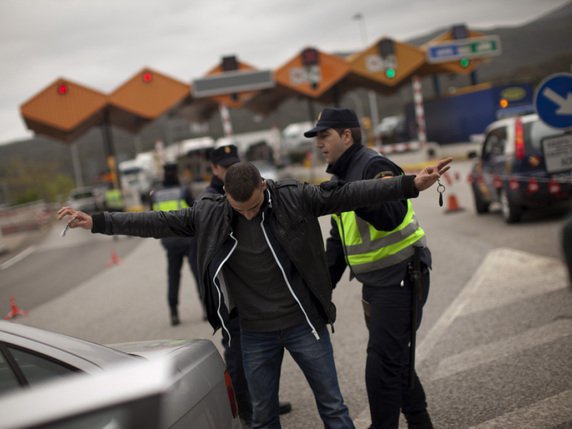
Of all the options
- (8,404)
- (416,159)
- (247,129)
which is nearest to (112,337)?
(8,404)

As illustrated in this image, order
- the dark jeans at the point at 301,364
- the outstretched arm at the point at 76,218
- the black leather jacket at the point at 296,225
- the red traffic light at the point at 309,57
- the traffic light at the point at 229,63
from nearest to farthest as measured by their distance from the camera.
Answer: the black leather jacket at the point at 296,225 < the dark jeans at the point at 301,364 < the outstretched arm at the point at 76,218 < the traffic light at the point at 229,63 < the red traffic light at the point at 309,57

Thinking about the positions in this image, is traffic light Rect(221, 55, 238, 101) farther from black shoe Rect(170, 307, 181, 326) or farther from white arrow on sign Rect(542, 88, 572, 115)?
white arrow on sign Rect(542, 88, 572, 115)

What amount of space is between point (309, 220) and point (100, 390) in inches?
89.1

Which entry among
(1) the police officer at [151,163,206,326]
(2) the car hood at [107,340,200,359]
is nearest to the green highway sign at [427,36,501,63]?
(1) the police officer at [151,163,206,326]

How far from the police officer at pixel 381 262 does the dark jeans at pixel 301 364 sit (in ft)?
0.90

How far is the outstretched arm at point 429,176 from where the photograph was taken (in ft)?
11.2

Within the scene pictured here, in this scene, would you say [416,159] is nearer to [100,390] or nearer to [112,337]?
[112,337]

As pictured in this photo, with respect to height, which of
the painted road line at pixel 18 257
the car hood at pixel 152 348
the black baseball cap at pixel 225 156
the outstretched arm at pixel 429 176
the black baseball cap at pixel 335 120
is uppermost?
the black baseball cap at pixel 335 120

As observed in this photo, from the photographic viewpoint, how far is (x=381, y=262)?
3.95 metres

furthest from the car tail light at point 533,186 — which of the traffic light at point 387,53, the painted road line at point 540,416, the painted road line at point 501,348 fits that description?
the traffic light at point 387,53

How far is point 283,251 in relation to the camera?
3.63m

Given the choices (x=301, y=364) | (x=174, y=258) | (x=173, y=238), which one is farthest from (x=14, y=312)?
(x=301, y=364)

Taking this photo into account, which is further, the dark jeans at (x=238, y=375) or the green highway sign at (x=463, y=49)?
the green highway sign at (x=463, y=49)

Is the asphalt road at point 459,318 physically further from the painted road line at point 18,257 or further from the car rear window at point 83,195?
the car rear window at point 83,195
